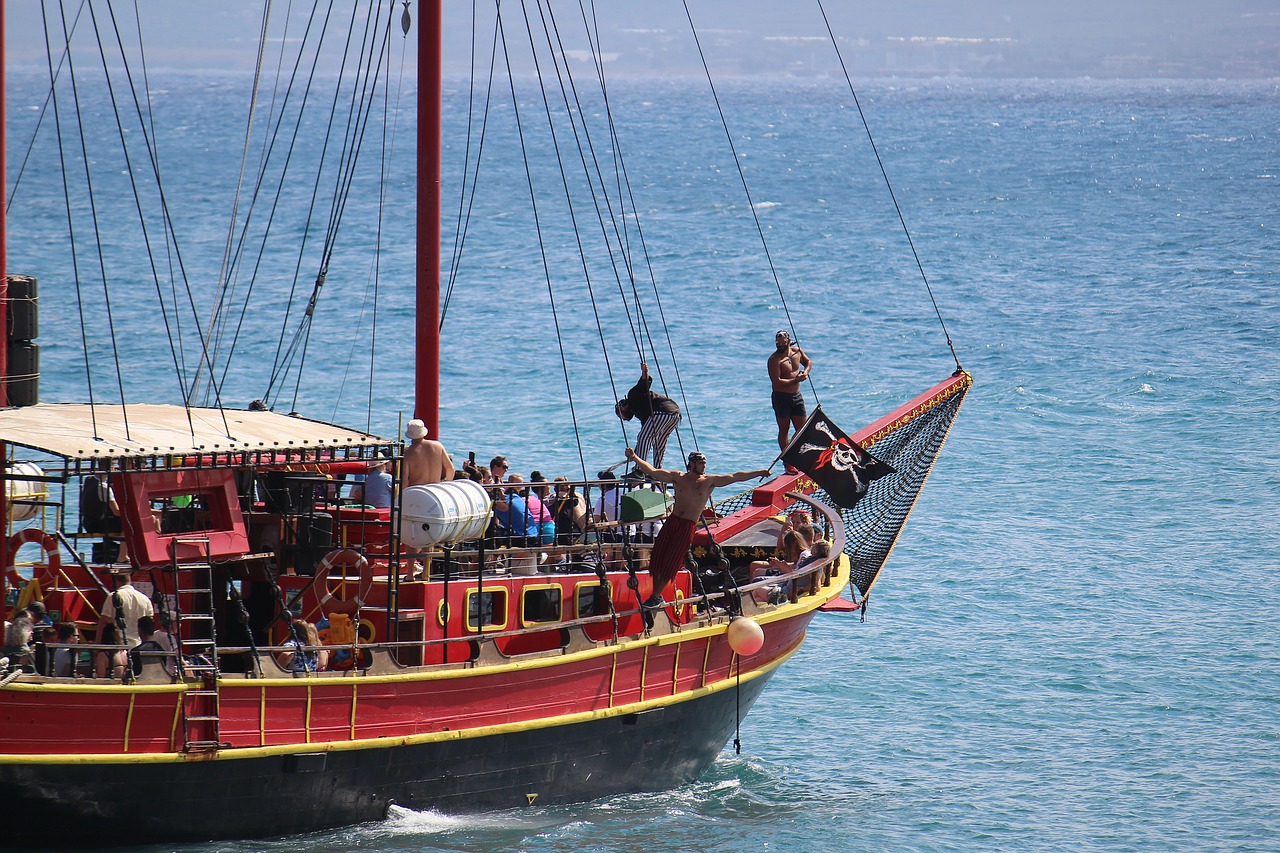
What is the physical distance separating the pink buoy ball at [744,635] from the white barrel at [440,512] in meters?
3.36

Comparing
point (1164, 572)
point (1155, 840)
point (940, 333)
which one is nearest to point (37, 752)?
point (1155, 840)

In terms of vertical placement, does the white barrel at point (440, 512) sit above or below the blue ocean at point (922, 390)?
above

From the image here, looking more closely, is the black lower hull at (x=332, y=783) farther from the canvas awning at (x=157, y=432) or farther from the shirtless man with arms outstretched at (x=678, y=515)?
the canvas awning at (x=157, y=432)

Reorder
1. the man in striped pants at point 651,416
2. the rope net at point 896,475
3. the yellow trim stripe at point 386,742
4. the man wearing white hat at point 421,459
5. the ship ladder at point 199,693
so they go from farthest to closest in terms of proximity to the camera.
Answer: the rope net at point 896,475 → the man in striped pants at point 651,416 → the man wearing white hat at point 421,459 → the ship ladder at point 199,693 → the yellow trim stripe at point 386,742

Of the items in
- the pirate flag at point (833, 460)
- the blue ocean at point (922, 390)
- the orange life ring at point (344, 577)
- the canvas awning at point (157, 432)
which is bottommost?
the blue ocean at point (922, 390)

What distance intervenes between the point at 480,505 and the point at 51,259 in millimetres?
58168

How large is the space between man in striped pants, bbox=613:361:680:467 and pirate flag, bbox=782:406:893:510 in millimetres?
1562

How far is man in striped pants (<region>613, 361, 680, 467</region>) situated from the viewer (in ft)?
68.7

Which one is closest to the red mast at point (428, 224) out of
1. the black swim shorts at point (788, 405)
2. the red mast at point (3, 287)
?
the red mast at point (3, 287)

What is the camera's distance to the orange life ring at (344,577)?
16.9 meters

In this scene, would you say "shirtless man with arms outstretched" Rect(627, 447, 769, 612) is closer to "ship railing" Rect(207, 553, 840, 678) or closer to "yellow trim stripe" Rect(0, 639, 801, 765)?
"ship railing" Rect(207, 553, 840, 678)

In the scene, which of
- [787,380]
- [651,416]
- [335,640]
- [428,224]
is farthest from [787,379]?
[335,640]

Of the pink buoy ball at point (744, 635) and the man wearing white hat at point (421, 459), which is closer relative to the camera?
the man wearing white hat at point (421, 459)

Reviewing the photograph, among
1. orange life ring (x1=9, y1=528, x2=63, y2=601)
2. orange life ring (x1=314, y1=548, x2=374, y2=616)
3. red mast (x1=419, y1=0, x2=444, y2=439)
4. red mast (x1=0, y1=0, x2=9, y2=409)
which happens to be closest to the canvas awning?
red mast (x1=0, y1=0, x2=9, y2=409)
